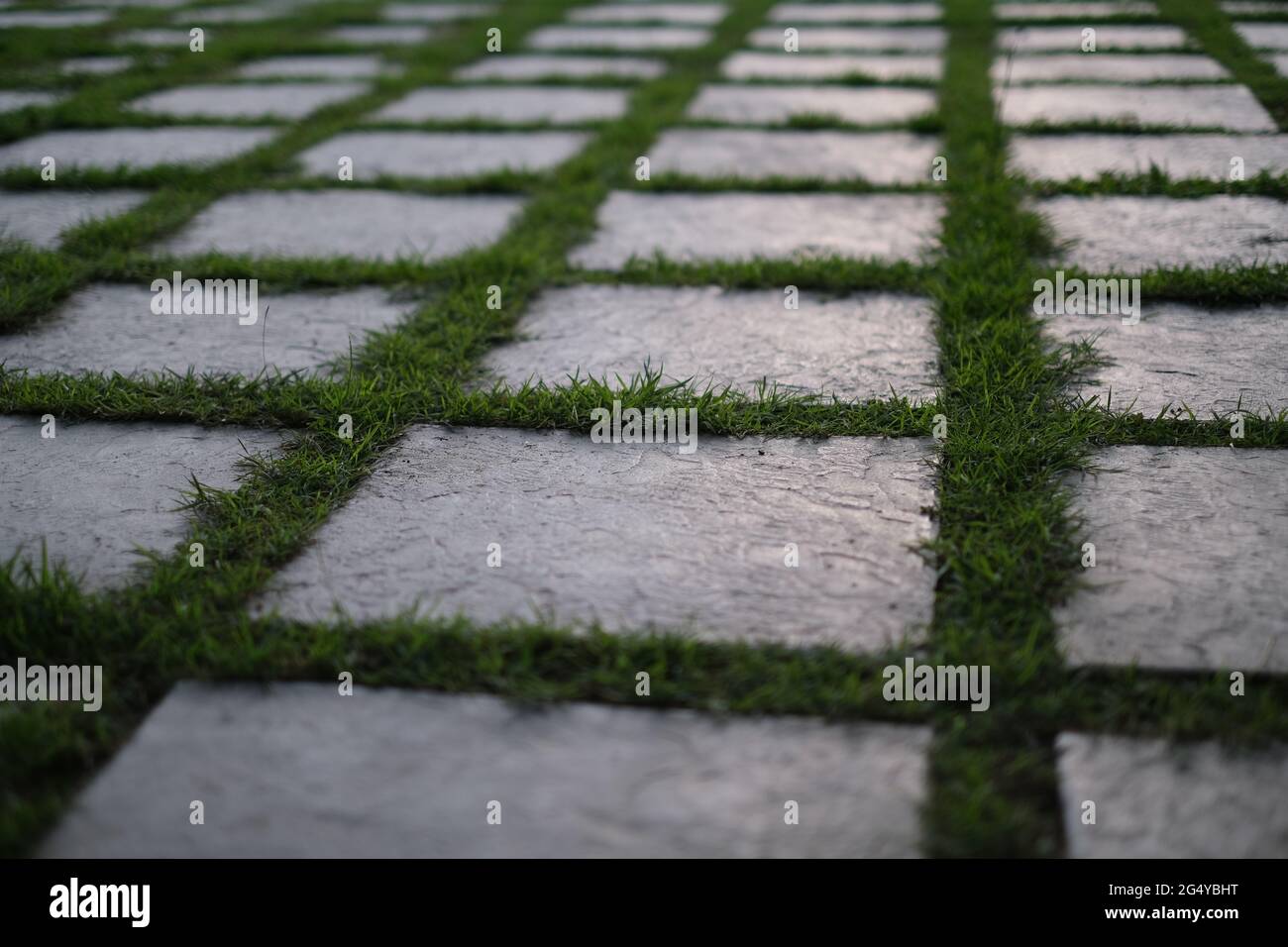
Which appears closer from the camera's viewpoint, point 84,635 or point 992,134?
point 84,635

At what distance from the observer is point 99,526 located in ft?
5.16

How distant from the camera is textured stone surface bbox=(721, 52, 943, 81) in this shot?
4.05 metres

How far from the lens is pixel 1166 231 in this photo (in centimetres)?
249

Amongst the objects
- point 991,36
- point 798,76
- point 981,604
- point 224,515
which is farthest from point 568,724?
point 991,36

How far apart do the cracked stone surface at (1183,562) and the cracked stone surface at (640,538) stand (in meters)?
0.24

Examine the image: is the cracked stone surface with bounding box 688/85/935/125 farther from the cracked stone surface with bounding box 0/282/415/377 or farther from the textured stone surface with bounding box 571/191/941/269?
the cracked stone surface with bounding box 0/282/415/377

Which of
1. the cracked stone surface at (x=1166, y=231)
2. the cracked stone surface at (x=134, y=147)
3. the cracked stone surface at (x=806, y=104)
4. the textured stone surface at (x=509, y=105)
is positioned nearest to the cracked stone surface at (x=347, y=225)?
the cracked stone surface at (x=134, y=147)

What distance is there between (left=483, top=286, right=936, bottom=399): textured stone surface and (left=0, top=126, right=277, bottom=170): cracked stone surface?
172 centimetres

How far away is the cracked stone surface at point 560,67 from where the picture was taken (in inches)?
167

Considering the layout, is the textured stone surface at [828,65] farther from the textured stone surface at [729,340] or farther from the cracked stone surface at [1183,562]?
the cracked stone surface at [1183,562]

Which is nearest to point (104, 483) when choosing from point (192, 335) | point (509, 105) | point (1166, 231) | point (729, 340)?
point (192, 335)

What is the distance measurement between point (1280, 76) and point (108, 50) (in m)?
4.98
